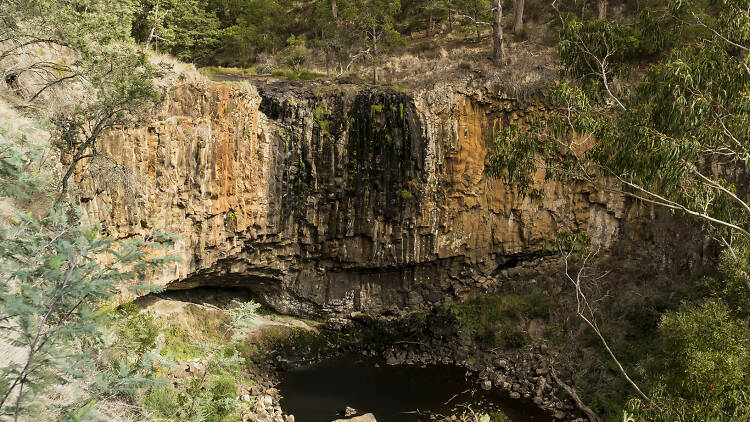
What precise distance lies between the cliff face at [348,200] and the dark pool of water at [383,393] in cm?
289

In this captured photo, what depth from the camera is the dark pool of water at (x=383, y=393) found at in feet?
44.2

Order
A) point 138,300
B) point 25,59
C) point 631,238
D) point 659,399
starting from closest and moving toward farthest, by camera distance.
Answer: point 659,399 < point 25,59 < point 138,300 < point 631,238

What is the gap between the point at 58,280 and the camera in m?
3.51

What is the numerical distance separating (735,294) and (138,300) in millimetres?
16627

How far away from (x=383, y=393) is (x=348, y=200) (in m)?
6.86

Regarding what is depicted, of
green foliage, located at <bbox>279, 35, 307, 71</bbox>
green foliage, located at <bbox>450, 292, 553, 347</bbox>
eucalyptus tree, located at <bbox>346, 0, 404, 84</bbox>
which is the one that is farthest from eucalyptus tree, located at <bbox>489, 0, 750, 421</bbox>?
green foliage, located at <bbox>279, 35, 307, 71</bbox>

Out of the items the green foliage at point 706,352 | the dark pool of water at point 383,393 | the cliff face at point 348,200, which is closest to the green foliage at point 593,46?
the green foliage at point 706,352

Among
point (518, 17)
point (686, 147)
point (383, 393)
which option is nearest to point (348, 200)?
point (383, 393)

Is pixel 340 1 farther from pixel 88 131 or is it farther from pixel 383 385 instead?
pixel 383 385

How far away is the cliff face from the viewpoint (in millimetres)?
14227

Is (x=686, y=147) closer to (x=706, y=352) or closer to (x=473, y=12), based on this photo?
(x=706, y=352)

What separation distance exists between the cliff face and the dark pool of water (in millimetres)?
2895

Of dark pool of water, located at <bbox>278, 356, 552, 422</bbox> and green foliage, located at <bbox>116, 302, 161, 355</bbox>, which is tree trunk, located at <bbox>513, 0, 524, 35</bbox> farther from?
green foliage, located at <bbox>116, 302, 161, 355</bbox>

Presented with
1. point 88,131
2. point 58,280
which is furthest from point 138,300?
point 58,280
